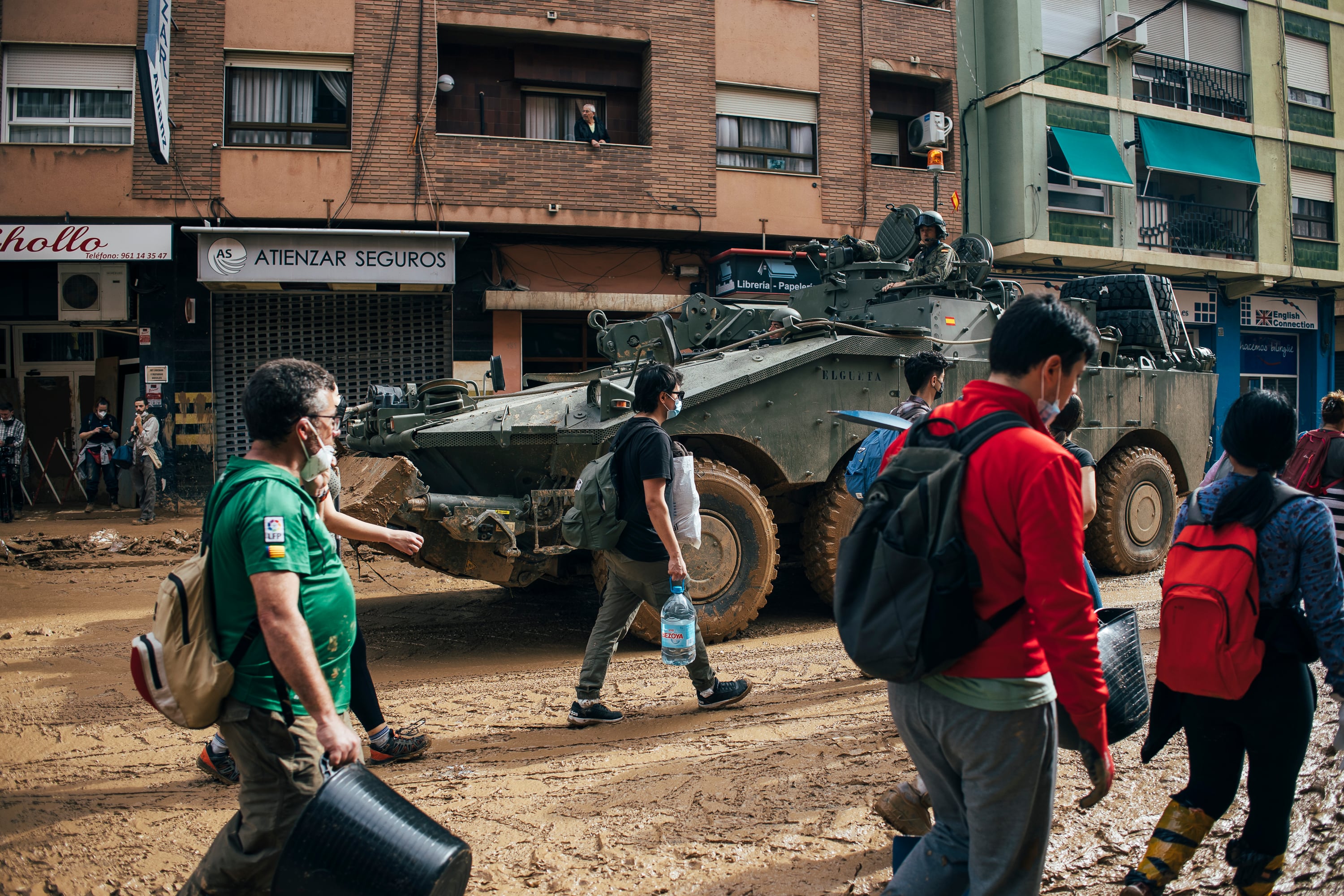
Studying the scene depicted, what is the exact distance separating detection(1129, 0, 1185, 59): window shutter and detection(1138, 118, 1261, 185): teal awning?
162cm

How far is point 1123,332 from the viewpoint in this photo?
30.2 ft

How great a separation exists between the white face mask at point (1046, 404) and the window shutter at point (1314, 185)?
22.6 metres

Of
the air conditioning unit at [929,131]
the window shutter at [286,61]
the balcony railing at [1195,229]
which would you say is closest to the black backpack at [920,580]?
the window shutter at [286,61]

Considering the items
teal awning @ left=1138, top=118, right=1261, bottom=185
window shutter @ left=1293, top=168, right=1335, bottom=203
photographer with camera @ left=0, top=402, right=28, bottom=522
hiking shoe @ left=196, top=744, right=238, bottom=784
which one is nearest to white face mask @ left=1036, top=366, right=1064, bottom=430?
hiking shoe @ left=196, top=744, right=238, bottom=784

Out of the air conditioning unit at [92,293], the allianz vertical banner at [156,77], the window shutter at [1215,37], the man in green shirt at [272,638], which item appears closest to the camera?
the man in green shirt at [272,638]

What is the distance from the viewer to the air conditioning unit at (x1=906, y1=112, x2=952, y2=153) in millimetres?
15617

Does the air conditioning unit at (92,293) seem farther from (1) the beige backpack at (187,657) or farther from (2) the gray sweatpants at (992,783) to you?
(2) the gray sweatpants at (992,783)

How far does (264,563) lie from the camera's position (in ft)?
6.88

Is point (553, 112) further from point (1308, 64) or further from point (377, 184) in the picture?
point (1308, 64)

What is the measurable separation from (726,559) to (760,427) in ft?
3.01

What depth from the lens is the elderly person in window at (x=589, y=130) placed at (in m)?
14.0

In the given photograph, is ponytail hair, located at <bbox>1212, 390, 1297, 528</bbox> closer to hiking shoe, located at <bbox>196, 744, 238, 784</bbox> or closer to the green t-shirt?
the green t-shirt

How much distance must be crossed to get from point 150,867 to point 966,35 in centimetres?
1871

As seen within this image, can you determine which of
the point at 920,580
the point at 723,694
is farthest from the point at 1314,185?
the point at 920,580
